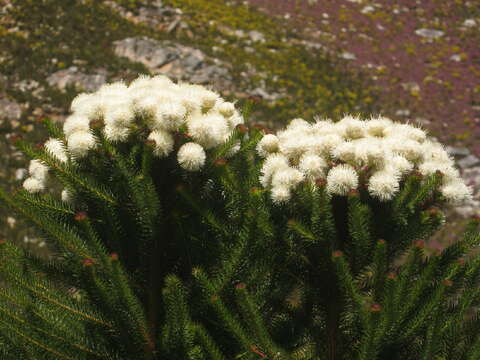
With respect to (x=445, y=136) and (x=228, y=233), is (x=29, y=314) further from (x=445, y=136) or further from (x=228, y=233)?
(x=445, y=136)

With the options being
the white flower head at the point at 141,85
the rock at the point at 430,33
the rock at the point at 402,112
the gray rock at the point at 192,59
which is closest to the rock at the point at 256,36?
the gray rock at the point at 192,59

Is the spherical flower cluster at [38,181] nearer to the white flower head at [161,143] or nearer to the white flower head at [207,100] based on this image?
the white flower head at [161,143]

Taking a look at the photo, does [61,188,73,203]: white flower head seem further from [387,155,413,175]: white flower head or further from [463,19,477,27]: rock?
[463,19,477,27]: rock

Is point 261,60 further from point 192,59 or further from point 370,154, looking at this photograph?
point 370,154

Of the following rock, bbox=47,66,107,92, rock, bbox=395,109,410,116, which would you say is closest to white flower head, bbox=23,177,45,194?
rock, bbox=47,66,107,92

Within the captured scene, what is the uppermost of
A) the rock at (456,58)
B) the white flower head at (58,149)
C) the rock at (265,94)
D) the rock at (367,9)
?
the white flower head at (58,149)

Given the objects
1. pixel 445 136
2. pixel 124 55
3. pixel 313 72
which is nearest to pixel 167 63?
pixel 124 55
